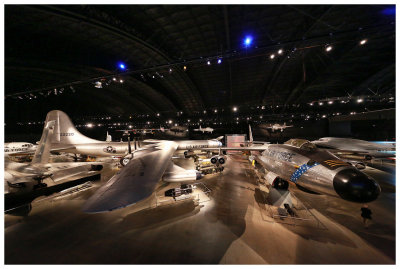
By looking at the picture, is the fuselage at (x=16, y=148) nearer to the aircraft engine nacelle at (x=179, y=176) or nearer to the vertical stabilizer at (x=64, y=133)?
the vertical stabilizer at (x=64, y=133)

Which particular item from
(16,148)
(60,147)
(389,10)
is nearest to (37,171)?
(60,147)

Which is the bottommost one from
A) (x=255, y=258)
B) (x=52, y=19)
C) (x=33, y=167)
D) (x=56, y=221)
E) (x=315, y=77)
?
(x=255, y=258)

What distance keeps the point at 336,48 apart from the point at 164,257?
1700 centimetres

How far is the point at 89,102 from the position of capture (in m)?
20.2

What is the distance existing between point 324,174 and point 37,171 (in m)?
10.8

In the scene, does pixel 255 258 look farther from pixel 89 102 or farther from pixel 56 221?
pixel 89 102

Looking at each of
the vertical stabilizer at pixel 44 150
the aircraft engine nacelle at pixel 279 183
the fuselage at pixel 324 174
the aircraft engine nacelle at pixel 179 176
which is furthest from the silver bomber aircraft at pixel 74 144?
the fuselage at pixel 324 174

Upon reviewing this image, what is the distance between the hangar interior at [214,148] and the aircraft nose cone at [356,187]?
33 millimetres

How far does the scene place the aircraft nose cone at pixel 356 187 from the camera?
8.85ft

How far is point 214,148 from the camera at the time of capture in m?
9.69

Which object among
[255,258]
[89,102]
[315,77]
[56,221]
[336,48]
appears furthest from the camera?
[89,102]

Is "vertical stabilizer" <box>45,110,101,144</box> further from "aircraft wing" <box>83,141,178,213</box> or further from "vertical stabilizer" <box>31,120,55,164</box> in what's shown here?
"aircraft wing" <box>83,141,178,213</box>

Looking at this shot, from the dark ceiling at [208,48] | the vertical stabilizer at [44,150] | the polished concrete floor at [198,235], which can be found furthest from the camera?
the dark ceiling at [208,48]

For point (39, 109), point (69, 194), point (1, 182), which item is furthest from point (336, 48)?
point (39, 109)
